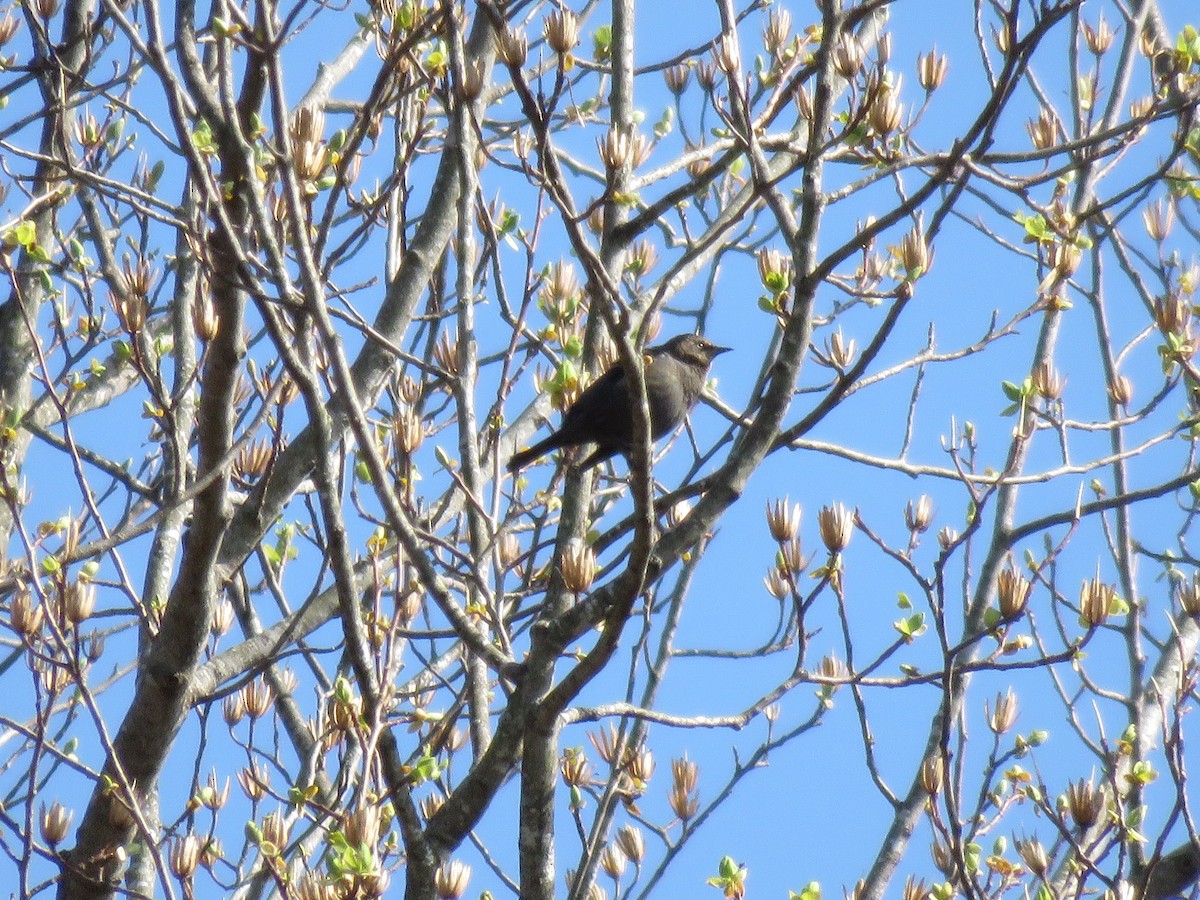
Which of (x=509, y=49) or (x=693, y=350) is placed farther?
(x=693, y=350)

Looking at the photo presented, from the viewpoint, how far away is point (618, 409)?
18.8ft

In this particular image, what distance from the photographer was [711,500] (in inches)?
137

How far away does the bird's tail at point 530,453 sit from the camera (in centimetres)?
561

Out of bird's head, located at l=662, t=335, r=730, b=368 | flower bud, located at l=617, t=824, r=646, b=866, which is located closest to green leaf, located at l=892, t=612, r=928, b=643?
flower bud, located at l=617, t=824, r=646, b=866

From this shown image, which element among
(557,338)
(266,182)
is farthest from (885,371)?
(266,182)

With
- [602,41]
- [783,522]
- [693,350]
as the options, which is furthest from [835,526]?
[693,350]

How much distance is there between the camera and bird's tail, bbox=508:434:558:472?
5609 mm

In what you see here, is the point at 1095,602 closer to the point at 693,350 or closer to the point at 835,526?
the point at 835,526

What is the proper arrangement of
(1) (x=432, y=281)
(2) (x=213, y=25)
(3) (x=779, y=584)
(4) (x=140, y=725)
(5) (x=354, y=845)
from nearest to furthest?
1. (5) (x=354, y=845)
2. (2) (x=213, y=25)
3. (4) (x=140, y=725)
4. (3) (x=779, y=584)
5. (1) (x=432, y=281)

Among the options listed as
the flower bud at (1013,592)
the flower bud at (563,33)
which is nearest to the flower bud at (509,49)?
the flower bud at (563,33)

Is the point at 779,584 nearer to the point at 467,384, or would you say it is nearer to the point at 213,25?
the point at 467,384

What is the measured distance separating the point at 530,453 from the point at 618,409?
42cm

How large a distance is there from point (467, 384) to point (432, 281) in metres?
1.47

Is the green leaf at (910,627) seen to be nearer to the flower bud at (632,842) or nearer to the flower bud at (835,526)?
the flower bud at (835,526)
